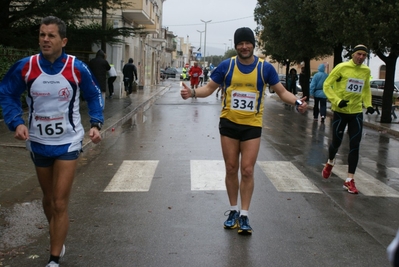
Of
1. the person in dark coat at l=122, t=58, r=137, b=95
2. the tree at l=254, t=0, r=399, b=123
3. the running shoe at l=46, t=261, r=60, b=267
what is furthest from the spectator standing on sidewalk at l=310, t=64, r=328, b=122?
the running shoe at l=46, t=261, r=60, b=267

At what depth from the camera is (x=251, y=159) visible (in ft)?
18.1

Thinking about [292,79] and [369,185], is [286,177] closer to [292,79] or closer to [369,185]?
[369,185]

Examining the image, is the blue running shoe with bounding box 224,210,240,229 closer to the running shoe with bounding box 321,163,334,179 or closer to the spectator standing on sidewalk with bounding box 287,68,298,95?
the running shoe with bounding box 321,163,334,179

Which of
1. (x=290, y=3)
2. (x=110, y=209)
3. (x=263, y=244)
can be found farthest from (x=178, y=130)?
(x=290, y=3)

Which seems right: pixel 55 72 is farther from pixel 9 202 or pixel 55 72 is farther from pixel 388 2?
pixel 388 2

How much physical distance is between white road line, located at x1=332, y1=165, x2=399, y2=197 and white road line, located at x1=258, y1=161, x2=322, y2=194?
69cm

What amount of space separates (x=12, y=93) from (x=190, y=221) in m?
2.42

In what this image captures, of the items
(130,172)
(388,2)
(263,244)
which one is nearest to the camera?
(263,244)

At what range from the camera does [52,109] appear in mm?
4289

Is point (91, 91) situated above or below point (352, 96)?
above

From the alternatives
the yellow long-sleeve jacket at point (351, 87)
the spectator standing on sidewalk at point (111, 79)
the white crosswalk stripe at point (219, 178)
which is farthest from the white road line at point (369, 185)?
the spectator standing on sidewalk at point (111, 79)

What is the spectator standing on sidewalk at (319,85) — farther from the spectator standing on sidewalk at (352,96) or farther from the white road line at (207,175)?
the spectator standing on sidewalk at (352,96)

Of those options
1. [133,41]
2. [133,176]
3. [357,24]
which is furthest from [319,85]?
[133,41]

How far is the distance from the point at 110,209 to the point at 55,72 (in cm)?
252
